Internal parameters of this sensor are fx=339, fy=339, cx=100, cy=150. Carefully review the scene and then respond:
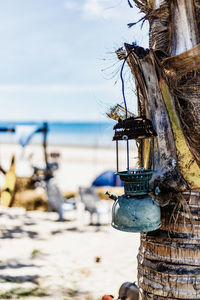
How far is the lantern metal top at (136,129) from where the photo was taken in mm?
2100

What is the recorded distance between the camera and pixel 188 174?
219 cm

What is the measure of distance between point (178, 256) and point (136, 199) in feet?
1.63

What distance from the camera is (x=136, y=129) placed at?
6.95 ft

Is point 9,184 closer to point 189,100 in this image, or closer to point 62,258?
point 62,258

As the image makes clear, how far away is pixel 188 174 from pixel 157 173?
197mm

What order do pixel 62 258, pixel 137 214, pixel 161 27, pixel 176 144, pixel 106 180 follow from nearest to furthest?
pixel 137 214
pixel 176 144
pixel 161 27
pixel 62 258
pixel 106 180

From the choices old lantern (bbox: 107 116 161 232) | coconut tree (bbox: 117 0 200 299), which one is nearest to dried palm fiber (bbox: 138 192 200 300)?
coconut tree (bbox: 117 0 200 299)

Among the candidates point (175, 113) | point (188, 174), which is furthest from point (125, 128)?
point (188, 174)

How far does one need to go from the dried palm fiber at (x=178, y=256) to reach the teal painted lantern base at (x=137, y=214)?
212 mm

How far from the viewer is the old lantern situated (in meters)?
2.03

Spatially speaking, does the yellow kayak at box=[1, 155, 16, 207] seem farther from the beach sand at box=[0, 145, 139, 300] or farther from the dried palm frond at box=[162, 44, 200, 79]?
the dried palm frond at box=[162, 44, 200, 79]

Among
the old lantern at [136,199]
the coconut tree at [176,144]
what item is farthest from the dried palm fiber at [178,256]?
the old lantern at [136,199]

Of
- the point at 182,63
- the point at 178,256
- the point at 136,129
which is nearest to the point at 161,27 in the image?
the point at 182,63

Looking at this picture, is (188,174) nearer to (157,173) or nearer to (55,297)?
(157,173)
